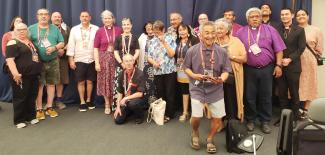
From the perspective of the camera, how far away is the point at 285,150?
158cm

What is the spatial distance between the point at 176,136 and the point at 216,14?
197 cm

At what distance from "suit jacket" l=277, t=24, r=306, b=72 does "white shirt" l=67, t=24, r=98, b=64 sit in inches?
98.8

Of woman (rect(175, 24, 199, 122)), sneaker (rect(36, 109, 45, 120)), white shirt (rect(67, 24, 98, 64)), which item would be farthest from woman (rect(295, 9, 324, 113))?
sneaker (rect(36, 109, 45, 120))

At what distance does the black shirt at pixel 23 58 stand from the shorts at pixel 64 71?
731 mm

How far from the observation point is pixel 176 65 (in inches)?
174

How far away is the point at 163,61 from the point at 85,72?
123 centimetres

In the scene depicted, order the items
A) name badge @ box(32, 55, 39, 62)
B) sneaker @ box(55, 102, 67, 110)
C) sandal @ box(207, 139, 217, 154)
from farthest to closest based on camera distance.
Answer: sneaker @ box(55, 102, 67, 110), name badge @ box(32, 55, 39, 62), sandal @ box(207, 139, 217, 154)

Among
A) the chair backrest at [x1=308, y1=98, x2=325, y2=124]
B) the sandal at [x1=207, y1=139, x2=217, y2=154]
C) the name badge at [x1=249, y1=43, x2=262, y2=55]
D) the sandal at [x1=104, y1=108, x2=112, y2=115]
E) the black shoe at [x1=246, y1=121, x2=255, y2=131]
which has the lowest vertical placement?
the sandal at [x1=207, y1=139, x2=217, y2=154]

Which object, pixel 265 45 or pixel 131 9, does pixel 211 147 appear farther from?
pixel 131 9

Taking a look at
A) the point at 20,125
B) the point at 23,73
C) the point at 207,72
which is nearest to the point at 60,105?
the point at 20,125

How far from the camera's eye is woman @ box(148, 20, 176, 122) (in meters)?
4.34

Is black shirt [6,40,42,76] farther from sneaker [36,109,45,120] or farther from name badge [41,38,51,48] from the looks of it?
sneaker [36,109,45,120]

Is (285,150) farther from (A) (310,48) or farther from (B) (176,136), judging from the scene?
(A) (310,48)

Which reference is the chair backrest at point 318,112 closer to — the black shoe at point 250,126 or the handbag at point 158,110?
the black shoe at point 250,126
